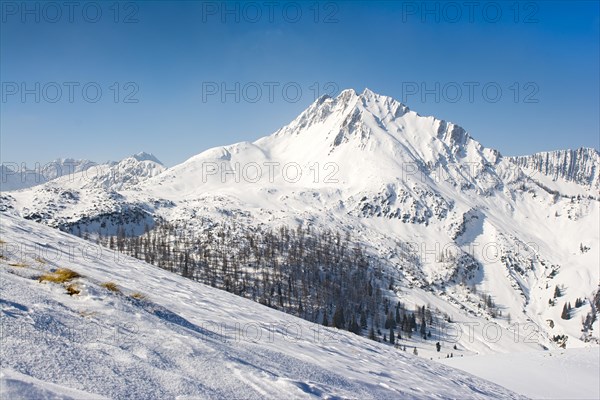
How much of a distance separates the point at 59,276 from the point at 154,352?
5823 millimetres

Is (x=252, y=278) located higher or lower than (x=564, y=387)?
lower

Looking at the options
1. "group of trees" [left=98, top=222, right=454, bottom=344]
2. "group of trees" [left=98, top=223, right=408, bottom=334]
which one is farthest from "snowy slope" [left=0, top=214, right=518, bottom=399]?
"group of trees" [left=98, top=223, right=408, bottom=334]

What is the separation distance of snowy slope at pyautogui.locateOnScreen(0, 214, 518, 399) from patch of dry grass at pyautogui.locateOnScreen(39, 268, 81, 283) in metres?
0.32

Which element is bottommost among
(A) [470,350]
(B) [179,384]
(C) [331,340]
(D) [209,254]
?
(A) [470,350]

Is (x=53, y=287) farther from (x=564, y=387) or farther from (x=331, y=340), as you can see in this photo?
(x=564, y=387)

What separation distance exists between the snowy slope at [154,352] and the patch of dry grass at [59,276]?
32 centimetres

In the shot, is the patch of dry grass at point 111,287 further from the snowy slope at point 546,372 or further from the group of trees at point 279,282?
the group of trees at point 279,282

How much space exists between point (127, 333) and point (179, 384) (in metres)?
2.51

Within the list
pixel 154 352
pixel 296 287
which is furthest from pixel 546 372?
pixel 296 287

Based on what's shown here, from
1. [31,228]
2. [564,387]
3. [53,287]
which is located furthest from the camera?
[564,387]

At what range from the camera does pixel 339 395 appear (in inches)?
344

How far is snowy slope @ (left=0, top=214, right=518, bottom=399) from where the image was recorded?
20.0 ft

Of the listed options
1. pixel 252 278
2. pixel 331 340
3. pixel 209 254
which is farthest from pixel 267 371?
pixel 209 254

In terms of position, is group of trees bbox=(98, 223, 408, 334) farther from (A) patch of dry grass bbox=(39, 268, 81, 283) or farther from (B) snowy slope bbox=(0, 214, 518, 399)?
(A) patch of dry grass bbox=(39, 268, 81, 283)
